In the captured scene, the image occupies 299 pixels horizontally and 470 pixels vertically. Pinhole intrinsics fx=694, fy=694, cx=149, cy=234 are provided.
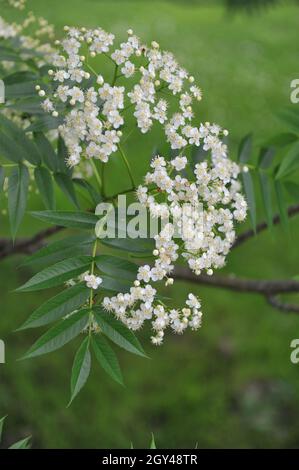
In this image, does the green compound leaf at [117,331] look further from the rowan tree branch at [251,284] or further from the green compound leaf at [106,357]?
the rowan tree branch at [251,284]

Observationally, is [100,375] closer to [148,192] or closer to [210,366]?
[210,366]

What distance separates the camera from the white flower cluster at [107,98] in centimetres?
148

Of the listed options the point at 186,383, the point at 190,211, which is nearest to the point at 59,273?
the point at 190,211

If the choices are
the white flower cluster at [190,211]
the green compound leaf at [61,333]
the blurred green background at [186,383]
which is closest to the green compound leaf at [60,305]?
the green compound leaf at [61,333]

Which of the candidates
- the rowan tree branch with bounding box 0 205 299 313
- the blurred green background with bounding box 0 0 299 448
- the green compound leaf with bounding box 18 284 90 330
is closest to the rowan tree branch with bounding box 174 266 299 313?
the rowan tree branch with bounding box 0 205 299 313

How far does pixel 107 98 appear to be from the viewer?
4.86 ft

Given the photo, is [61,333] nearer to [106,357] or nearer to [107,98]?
[106,357]

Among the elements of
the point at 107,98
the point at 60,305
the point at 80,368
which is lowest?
the point at 80,368

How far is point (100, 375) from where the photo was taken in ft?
11.7

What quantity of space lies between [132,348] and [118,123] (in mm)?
480

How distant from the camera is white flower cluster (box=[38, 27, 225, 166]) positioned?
1.48 m

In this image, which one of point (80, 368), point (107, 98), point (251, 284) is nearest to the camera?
point (80, 368)

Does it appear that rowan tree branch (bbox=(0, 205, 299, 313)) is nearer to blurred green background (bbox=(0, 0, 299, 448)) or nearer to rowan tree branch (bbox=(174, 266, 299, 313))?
rowan tree branch (bbox=(174, 266, 299, 313))

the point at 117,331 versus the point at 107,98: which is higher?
the point at 107,98
